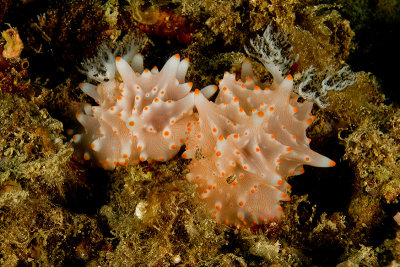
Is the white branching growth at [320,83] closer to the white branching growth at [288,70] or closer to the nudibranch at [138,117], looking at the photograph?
the white branching growth at [288,70]

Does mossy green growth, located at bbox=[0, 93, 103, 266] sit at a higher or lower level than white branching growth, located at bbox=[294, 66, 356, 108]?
lower

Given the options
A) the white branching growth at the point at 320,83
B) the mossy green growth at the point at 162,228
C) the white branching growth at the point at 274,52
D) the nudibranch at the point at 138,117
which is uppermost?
the white branching growth at the point at 274,52

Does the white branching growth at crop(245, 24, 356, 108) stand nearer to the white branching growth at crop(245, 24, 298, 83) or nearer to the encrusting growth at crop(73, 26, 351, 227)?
the white branching growth at crop(245, 24, 298, 83)

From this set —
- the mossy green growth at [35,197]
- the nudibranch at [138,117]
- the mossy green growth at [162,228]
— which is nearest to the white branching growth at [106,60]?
the nudibranch at [138,117]

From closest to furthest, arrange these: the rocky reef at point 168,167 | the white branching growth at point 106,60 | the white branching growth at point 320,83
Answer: the rocky reef at point 168,167, the white branching growth at point 106,60, the white branching growth at point 320,83

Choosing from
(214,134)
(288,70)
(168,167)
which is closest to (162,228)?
(168,167)

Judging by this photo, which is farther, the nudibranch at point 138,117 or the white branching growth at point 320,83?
the white branching growth at point 320,83

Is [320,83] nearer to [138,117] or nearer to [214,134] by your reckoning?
[214,134]

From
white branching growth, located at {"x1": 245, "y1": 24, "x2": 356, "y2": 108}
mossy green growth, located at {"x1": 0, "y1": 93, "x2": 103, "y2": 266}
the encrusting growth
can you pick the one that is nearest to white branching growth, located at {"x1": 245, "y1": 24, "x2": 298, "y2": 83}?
white branching growth, located at {"x1": 245, "y1": 24, "x2": 356, "y2": 108}
